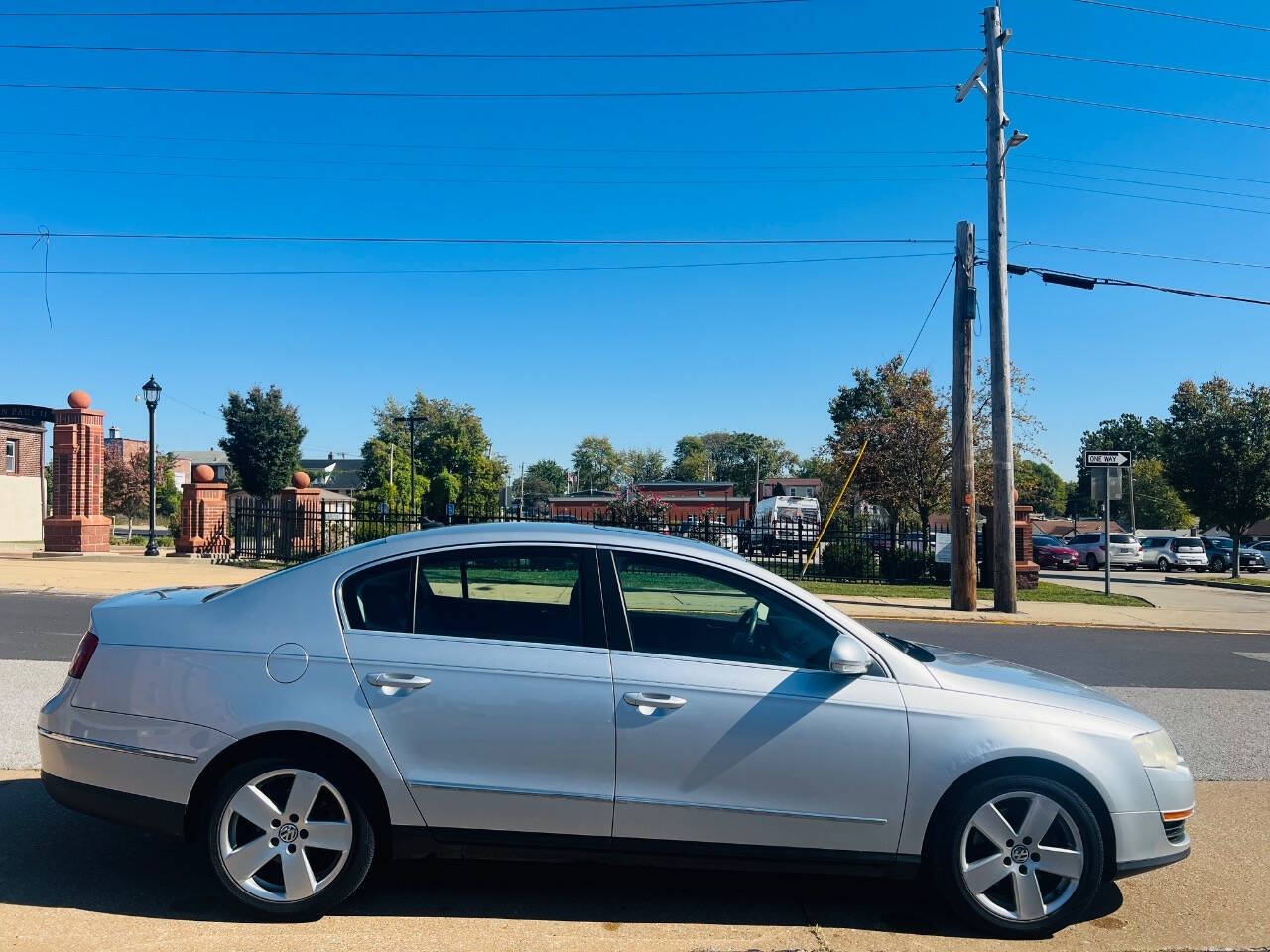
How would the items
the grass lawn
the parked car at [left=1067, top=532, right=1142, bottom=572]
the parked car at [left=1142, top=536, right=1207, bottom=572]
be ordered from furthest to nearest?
the parked car at [left=1142, top=536, right=1207, bottom=572], the parked car at [left=1067, top=532, right=1142, bottom=572], the grass lawn

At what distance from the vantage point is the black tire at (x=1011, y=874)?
12.2 feet

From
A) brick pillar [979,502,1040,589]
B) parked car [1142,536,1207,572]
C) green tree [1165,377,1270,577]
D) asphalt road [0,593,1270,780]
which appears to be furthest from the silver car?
parked car [1142,536,1207,572]

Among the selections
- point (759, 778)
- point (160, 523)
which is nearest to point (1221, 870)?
point (759, 778)

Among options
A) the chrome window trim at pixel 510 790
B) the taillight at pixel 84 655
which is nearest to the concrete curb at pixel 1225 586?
the chrome window trim at pixel 510 790

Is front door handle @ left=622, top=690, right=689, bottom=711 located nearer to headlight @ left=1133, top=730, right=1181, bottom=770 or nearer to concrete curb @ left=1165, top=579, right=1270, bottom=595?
headlight @ left=1133, top=730, right=1181, bottom=770

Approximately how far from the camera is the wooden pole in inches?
687

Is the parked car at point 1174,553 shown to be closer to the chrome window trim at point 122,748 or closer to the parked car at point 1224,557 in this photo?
the parked car at point 1224,557

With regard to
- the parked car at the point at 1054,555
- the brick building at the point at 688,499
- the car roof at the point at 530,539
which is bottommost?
the parked car at the point at 1054,555

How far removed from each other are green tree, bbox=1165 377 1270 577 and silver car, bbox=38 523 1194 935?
3044 cm

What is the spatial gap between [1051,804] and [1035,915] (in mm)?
459

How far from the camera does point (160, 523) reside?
241 ft

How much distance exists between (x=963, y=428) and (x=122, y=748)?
16.3m

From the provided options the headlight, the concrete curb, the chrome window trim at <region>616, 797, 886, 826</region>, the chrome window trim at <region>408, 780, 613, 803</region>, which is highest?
the headlight

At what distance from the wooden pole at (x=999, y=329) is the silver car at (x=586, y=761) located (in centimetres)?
1438
